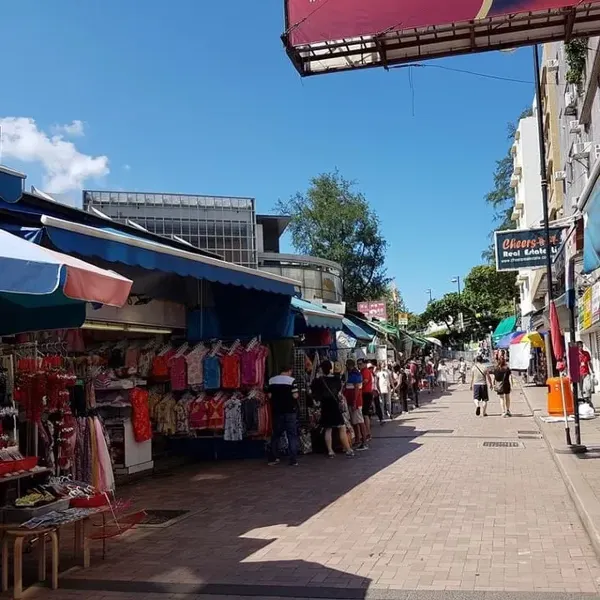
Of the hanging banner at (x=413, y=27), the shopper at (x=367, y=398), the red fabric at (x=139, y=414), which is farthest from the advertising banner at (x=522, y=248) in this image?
the hanging banner at (x=413, y=27)

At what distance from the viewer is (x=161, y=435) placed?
484 inches

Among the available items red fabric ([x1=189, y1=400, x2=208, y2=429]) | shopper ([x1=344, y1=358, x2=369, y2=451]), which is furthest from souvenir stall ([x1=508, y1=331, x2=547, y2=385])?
red fabric ([x1=189, y1=400, x2=208, y2=429])

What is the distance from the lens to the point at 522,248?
18812mm

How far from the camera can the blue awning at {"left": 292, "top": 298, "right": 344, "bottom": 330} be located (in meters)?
13.5

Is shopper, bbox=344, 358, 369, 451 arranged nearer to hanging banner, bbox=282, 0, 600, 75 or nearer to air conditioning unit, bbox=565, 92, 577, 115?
hanging banner, bbox=282, 0, 600, 75

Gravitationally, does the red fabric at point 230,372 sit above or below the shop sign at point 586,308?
below

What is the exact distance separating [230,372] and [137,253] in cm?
471

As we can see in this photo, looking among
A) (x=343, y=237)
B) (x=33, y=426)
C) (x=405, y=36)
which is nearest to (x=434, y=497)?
(x=33, y=426)

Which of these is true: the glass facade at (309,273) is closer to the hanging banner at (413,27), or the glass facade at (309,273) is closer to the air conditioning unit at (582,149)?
the air conditioning unit at (582,149)

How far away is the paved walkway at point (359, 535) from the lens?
5.44 m

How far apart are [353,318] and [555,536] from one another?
619 inches

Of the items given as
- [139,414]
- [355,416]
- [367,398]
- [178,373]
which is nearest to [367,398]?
[367,398]

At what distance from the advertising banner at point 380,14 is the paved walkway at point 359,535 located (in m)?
5.07

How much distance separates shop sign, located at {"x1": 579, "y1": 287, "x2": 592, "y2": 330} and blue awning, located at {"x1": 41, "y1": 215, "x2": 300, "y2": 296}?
11.7 m
